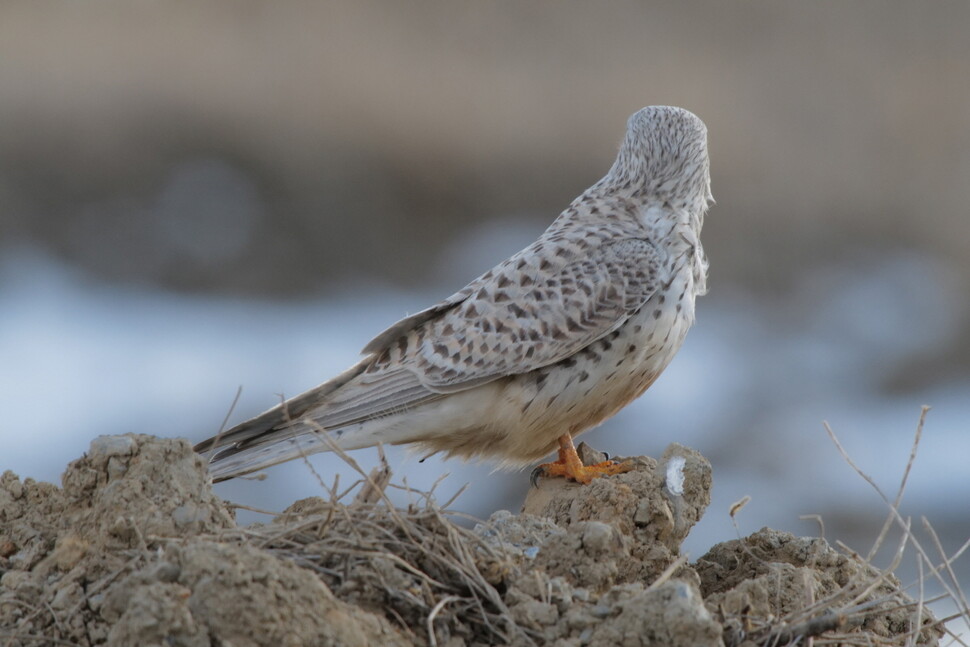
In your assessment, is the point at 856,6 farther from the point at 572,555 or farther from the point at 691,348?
the point at 572,555

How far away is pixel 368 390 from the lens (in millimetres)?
5320

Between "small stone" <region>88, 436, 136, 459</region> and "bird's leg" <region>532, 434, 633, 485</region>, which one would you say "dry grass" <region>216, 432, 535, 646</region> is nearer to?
"small stone" <region>88, 436, 136, 459</region>

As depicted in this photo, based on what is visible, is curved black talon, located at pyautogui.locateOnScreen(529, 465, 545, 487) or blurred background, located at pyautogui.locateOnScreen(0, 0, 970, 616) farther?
blurred background, located at pyautogui.locateOnScreen(0, 0, 970, 616)

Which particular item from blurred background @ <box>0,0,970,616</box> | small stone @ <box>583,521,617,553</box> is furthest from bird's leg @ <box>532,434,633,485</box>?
blurred background @ <box>0,0,970,616</box>

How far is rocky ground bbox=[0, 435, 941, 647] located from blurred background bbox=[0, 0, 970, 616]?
8112 mm

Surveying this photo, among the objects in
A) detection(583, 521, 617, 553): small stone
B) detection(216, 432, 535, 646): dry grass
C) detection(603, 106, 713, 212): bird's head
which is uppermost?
detection(603, 106, 713, 212): bird's head

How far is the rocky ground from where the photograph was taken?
2.91 meters

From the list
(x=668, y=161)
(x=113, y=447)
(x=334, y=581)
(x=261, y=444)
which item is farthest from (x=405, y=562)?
(x=668, y=161)

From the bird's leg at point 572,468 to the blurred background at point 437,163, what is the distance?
21.7 feet

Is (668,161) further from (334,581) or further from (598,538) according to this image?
(334,581)

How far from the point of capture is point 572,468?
5180 mm

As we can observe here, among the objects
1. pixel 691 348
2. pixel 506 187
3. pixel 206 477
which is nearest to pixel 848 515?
pixel 691 348

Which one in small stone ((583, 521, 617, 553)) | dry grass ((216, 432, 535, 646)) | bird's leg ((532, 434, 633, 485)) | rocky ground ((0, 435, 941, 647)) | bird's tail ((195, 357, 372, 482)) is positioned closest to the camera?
rocky ground ((0, 435, 941, 647))

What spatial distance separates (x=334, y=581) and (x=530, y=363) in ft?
6.88
